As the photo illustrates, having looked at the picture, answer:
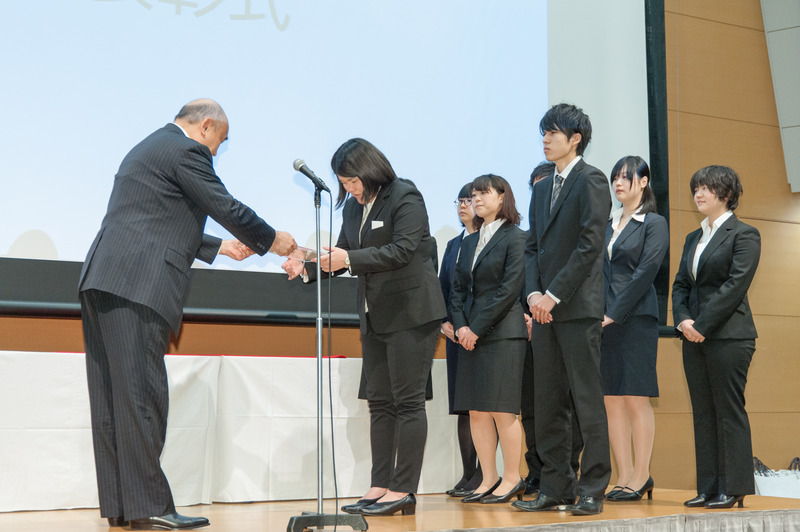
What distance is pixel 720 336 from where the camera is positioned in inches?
126

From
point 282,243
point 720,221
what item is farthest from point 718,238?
point 282,243

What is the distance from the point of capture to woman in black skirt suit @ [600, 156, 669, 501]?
3.51 m

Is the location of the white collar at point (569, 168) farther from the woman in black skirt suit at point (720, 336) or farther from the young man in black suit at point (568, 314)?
the woman in black skirt suit at point (720, 336)

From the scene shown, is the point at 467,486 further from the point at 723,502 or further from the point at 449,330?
the point at 723,502

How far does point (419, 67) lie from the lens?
4.53 meters

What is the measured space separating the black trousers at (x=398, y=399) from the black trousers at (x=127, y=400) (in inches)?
33.1

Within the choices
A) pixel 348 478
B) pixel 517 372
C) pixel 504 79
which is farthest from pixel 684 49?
pixel 348 478

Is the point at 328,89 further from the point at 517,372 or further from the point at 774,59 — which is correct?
the point at 774,59

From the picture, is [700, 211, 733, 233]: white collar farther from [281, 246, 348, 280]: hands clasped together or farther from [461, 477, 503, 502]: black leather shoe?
[281, 246, 348, 280]: hands clasped together

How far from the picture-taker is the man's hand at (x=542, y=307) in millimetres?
2889

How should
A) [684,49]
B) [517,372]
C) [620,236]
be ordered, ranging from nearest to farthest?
[517,372]
[620,236]
[684,49]

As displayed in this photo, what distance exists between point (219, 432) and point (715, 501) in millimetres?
2183

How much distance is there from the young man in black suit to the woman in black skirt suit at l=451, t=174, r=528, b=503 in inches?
12.2

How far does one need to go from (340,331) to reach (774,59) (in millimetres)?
3979
